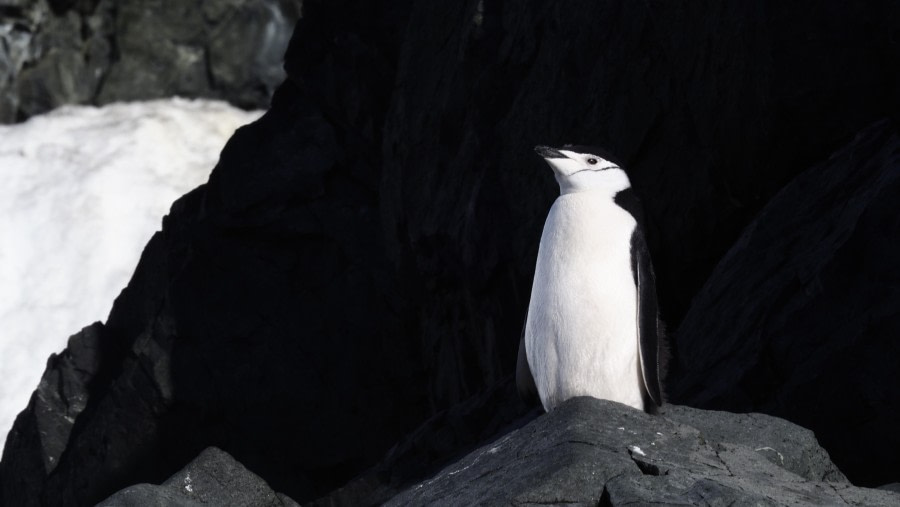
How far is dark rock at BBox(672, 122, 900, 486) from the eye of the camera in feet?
20.6

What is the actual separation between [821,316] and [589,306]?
1.51 meters

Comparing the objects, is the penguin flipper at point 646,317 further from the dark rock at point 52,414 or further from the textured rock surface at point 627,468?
the dark rock at point 52,414

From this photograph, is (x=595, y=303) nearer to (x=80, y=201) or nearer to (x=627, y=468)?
(x=627, y=468)

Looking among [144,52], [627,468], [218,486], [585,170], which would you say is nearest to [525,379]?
[585,170]

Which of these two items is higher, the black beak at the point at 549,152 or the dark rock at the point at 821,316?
the black beak at the point at 549,152

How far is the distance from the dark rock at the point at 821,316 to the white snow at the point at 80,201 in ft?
43.7

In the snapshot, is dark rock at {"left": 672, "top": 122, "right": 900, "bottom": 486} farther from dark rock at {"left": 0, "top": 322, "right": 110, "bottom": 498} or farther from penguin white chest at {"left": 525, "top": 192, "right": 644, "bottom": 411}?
dark rock at {"left": 0, "top": 322, "right": 110, "bottom": 498}

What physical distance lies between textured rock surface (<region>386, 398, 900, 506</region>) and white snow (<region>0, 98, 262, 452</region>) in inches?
586

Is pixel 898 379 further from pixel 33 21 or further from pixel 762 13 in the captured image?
pixel 33 21

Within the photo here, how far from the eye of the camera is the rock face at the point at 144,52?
2209 centimetres

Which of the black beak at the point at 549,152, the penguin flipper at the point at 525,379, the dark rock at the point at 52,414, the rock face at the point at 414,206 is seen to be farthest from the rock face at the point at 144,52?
the black beak at the point at 549,152

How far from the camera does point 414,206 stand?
1078 cm

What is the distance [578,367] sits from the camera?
18.9 feet

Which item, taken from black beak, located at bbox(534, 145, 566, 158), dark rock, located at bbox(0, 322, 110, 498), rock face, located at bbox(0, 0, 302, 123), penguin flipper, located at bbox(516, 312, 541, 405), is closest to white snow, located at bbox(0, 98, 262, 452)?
rock face, located at bbox(0, 0, 302, 123)
